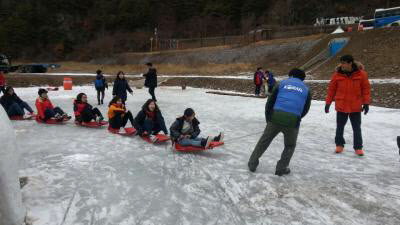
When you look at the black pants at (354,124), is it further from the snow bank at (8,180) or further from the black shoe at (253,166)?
the snow bank at (8,180)

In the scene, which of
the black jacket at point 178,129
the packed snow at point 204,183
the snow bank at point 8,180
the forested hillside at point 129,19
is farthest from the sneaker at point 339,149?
the forested hillside at point 129,19

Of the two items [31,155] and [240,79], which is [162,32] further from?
[31,155]

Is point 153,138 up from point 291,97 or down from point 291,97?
down

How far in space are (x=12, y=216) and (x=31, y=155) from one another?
3648 millimetres

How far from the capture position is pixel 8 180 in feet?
11.9

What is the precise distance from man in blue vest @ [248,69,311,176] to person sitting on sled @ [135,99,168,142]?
325 centimetres

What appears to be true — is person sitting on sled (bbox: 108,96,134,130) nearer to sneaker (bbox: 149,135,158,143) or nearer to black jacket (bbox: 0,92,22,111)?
sneaker (bbox: 149,135,158,143)

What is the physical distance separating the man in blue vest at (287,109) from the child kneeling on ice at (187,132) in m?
1.71

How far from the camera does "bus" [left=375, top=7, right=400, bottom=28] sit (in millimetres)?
34312

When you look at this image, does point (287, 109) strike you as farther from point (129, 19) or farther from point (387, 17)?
point (129, 19)

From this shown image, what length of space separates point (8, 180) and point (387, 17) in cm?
3921

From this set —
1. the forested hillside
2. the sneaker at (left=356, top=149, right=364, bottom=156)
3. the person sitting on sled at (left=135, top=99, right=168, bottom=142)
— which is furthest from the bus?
the person sitting on sled at (left=135, top=99, right=168, bottom=142)

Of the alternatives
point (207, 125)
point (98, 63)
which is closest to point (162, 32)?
point (98, 63)

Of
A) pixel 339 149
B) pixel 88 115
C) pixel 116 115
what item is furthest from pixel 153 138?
pixel 339 149
